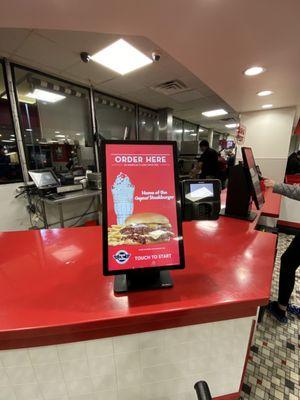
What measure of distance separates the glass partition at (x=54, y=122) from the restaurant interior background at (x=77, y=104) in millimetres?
16

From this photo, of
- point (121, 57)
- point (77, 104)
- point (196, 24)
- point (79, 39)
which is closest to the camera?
point (196, 24)

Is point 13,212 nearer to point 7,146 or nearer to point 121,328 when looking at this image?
point 7,146

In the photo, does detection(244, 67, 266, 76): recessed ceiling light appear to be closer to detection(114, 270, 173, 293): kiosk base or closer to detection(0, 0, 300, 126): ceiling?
detection(0, 0, 300, 126): ceiling

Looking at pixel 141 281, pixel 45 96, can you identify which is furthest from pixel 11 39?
pixel 141 281

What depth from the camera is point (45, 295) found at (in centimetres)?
75

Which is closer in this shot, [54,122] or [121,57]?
[121,57]

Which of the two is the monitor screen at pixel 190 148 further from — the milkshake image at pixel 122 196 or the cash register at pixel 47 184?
the milkshake image at pixel 122 196

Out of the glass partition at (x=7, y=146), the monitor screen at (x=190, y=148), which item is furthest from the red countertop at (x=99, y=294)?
the monitor screen at (x=190, y=148)

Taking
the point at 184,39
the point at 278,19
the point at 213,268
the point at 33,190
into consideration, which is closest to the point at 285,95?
the point at 278,19

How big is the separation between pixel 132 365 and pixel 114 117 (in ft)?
16.3

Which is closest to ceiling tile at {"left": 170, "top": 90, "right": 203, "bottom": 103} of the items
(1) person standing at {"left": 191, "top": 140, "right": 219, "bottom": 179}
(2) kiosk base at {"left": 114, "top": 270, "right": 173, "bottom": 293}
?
(1) person standing at {"left": 191, "top": 140, "right": 219, "bottom": 179}

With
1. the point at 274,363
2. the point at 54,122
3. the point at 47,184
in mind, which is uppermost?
the point at 54,122

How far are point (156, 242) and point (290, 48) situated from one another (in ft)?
7.38

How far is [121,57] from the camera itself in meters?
2.84
